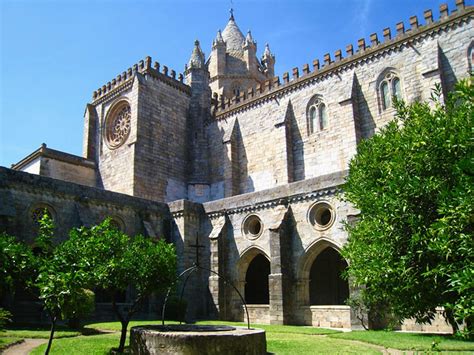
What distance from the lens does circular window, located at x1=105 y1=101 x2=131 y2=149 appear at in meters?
29.2

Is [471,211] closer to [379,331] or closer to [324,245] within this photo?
[379,331]

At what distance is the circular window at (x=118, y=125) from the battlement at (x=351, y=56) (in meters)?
5.81

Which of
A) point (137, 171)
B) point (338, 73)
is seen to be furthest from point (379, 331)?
point (137, 171)

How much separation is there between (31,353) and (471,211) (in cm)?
893

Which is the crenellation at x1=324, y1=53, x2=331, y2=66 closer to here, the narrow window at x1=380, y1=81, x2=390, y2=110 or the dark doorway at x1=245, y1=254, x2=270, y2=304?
the narrow window at x1=380, y1=81, x2=390, y2=110

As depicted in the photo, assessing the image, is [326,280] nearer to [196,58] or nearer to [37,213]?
[37,213]

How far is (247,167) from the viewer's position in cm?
2814

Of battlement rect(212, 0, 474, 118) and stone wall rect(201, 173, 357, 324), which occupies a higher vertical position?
battlement rect(212, 0, 474, 118)

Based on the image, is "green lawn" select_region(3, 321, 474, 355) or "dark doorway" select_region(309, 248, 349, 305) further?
"dark doorway" select_region(309, 248, 349, 305)

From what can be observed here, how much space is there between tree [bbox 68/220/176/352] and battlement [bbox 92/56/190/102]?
18381 millimetres

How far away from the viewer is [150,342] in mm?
8594

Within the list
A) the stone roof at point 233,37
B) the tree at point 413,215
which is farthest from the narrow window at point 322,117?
the stone roof at point 233,37

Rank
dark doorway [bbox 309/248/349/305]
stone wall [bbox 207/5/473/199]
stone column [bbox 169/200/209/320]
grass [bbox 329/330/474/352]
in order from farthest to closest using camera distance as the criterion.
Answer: dark doorway [bbox 309/248/349/305] → stone wall [bbox 207/5/473/199] → stone column [bbox 169/200/209/320] → grass [bbox 329/330/474/352]

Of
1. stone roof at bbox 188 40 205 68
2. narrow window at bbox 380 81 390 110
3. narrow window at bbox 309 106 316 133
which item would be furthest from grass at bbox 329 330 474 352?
stone roof at bbox 188 40 205 68
